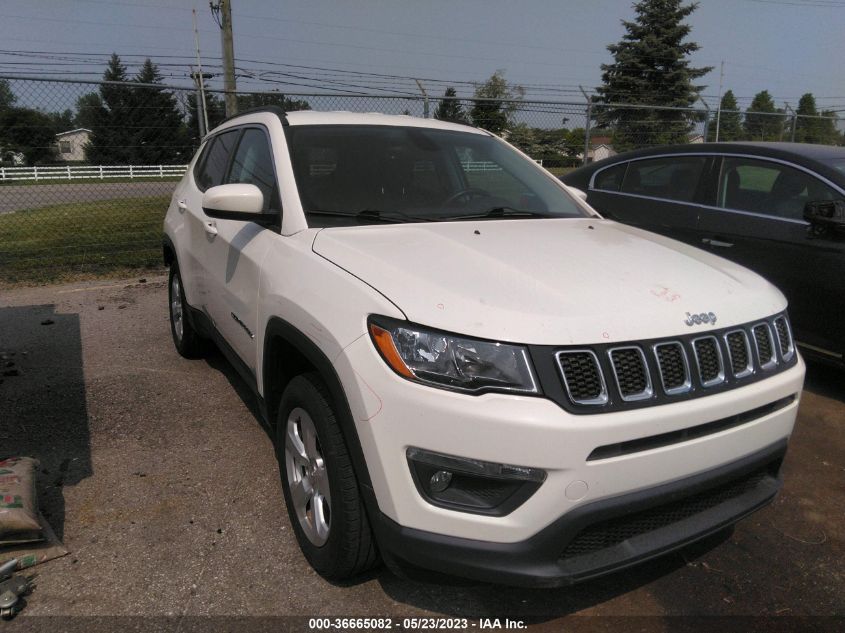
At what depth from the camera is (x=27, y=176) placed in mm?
9281

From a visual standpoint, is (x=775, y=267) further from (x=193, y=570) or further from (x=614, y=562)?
(x=193, y=570)

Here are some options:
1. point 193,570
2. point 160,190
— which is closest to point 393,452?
point 193,570

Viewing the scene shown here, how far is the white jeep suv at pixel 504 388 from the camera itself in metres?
1.89

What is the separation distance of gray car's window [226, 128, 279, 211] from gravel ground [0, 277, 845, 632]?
4.47 ft

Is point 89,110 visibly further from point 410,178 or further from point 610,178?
point 410,178

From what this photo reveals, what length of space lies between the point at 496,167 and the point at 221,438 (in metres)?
2.15

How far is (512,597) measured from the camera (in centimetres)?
245

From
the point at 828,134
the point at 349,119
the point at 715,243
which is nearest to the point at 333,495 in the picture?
the point at 349,119

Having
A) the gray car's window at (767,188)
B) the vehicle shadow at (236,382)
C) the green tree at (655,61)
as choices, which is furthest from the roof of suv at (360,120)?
the green tree at (655,61)

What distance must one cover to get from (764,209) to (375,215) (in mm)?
3011

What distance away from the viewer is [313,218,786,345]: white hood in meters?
1.97

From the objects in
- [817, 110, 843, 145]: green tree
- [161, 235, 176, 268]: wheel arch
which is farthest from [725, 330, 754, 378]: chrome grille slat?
[817, 110, 843, 145]: green tree

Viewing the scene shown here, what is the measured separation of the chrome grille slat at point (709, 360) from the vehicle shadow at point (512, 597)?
2.68 ft

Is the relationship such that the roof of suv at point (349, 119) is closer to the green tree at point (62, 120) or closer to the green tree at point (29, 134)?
the green tree at point (62, 120)
